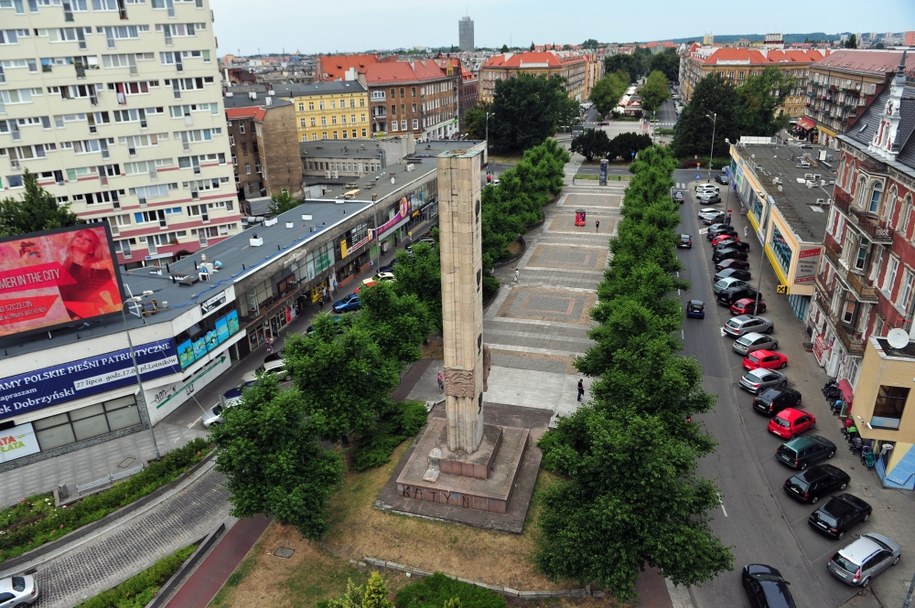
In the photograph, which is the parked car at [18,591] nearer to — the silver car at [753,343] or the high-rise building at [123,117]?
the high-rise building at [123,117]

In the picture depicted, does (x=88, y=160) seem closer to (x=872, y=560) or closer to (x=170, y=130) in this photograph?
(x=170, y=130)

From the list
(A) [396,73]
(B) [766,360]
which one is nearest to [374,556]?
(B) [766,360]

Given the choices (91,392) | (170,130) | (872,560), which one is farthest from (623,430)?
(170,130)

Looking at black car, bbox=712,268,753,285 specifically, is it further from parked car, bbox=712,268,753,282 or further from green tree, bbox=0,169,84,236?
green tree, bbox=0,169,84,236

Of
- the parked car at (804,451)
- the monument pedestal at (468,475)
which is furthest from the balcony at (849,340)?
the monument pedestal at (468,475)

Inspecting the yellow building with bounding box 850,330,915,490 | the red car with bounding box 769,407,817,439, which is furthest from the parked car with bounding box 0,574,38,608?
the yellow building with bounding box 850,330,915,490

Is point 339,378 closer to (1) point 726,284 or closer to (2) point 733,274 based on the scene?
(1) point 726,284
